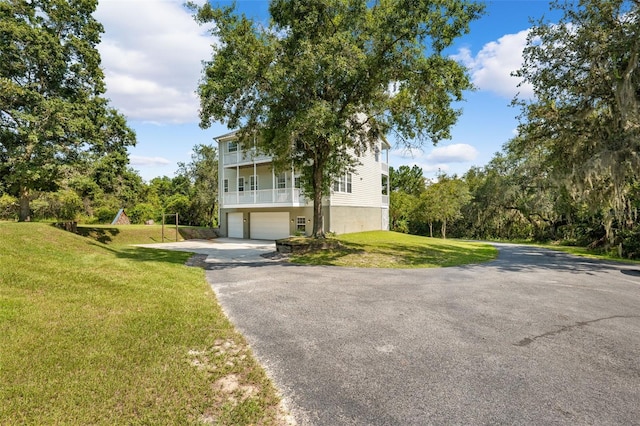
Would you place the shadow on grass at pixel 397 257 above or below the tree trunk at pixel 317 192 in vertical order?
below

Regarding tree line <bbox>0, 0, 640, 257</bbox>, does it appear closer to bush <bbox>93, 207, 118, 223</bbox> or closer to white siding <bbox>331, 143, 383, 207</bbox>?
white siding <bbox>331, 143, 383, 207</bbox>

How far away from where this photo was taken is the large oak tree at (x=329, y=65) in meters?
10.4

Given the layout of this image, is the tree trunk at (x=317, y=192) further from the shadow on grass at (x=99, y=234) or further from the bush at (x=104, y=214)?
the bush at (x=104, y=214)

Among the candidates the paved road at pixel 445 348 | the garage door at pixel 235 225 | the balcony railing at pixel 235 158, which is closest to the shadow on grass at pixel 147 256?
the paved road at pixel 445 348

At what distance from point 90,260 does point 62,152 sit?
9260 millimetres

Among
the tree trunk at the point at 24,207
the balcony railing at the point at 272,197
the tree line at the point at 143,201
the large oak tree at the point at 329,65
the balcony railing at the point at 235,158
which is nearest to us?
the large oak tree at the point at 329,65

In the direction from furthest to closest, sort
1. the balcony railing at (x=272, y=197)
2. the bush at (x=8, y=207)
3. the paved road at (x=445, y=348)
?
the bush at (x=8, y=207) → the balcony railing at (x=272, y=197) → the paved road at (x=445, y=348)

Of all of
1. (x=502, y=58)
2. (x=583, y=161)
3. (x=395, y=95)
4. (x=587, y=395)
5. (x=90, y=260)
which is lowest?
(x=587, y=395)

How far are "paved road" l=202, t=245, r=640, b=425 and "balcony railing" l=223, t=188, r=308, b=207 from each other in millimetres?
12510

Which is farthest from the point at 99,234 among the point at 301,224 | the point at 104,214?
the point at 104,214

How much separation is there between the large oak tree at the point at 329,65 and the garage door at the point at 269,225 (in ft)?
33.6

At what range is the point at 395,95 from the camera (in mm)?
13664

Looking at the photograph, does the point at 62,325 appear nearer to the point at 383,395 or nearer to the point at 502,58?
the point at 383,395

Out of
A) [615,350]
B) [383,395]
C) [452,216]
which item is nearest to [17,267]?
[383,395]
